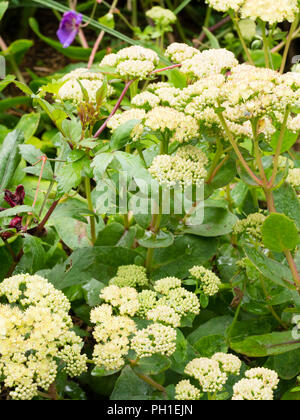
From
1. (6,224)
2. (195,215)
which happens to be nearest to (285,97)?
(195,215)

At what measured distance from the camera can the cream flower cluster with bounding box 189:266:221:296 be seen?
3.38 feet

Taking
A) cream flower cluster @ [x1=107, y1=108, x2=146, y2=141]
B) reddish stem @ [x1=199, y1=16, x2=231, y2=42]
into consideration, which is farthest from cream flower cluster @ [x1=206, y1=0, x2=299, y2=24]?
reddish stem @ [x1=199, y1=16, x2=231, y2=42]

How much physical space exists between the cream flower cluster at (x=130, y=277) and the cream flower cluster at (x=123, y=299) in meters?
0.12

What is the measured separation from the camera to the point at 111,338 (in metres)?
0.83

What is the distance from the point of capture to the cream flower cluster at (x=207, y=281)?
3.38ft

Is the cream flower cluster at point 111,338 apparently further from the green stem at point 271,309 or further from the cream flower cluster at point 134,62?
the cream flower cluster at point 134,62

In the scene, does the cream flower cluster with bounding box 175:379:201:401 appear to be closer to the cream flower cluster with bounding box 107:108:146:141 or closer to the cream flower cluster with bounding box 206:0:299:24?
the cream flower cluster with bounding box 107:108:146:141

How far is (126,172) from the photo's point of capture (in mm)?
979

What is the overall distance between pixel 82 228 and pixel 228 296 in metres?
0.39

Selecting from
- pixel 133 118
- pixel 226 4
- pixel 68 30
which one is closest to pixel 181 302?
pixel 133 118

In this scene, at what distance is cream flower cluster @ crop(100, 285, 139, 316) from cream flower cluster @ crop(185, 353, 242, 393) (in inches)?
5.2

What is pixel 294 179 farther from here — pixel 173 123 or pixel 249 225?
pixel 173 123

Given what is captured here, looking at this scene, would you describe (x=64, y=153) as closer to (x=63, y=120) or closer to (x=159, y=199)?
(x=63, y=120)

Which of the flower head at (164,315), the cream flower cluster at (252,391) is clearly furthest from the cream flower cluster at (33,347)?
the cream flower cluster at (252,391)
